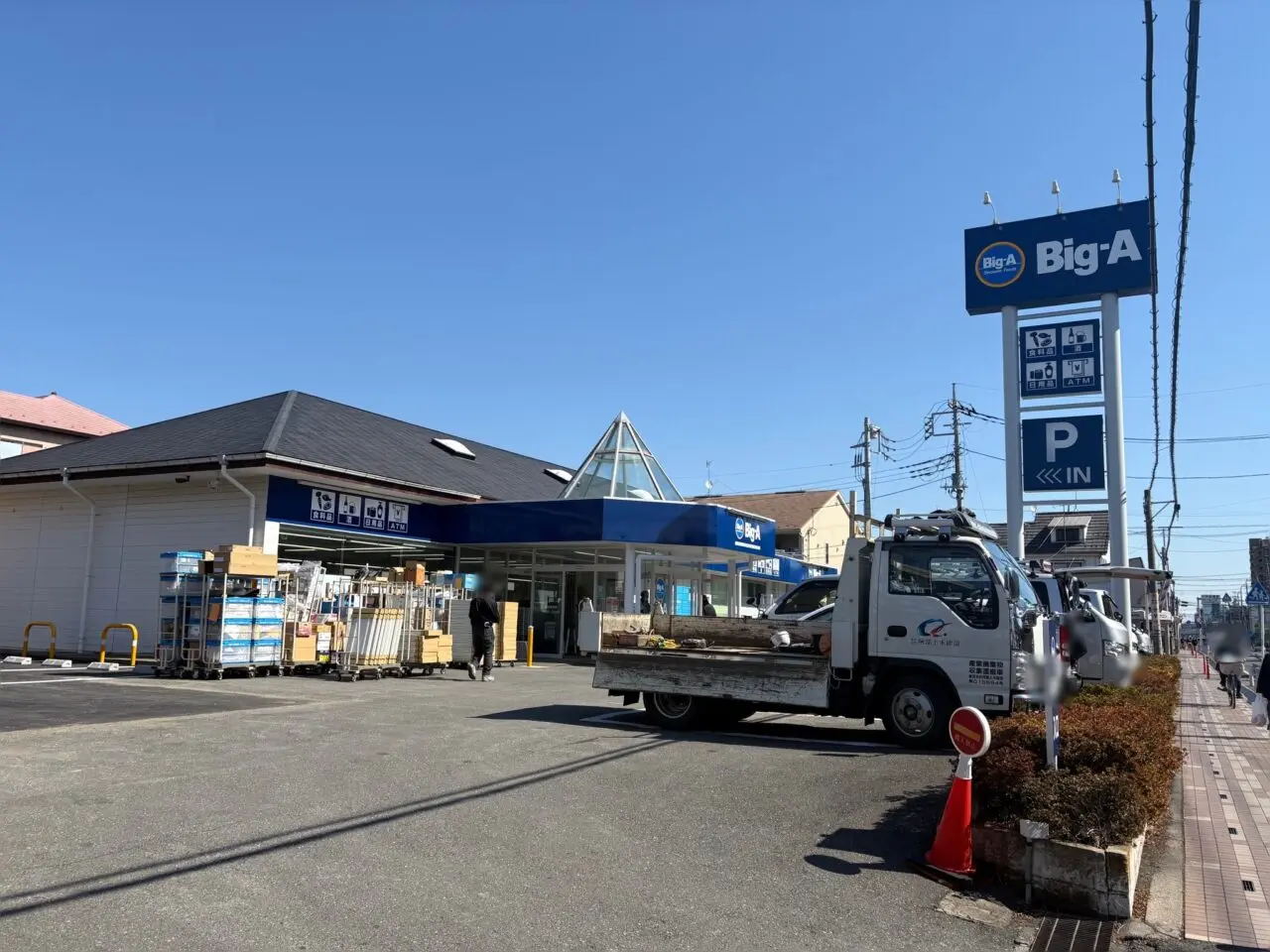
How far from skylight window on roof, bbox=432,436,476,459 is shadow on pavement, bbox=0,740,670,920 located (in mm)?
23521

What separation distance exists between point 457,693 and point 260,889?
11.0 m

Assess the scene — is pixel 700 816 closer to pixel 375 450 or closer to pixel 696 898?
pixel 696 898

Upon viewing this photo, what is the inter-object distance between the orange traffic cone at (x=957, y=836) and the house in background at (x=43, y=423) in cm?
4702

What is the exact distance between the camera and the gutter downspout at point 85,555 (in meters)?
23.8

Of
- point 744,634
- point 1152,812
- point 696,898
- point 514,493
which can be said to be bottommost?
point 696,898

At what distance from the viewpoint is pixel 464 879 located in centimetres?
559

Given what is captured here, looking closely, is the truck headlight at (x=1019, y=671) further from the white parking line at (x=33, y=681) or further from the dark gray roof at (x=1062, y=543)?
the dark gray roof at (x=1062, y=543)

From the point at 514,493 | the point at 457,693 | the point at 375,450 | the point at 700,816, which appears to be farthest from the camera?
the point at 514,493

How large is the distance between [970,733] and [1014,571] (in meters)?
4.95

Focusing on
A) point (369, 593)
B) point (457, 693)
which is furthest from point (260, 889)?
point (369, 593)

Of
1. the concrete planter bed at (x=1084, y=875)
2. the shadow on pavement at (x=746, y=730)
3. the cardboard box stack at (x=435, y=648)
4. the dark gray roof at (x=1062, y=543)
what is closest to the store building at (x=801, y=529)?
the dark gray roof at (x=1062, y=543)

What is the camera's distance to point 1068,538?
36.6 meters

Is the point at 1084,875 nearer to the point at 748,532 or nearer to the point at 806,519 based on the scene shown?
the point at 748,532

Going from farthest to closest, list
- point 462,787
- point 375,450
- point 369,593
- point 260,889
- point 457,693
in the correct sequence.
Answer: point 375,450, point 369,593, point 457,693, point 462,787, point 260,889
